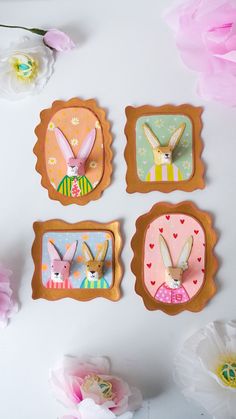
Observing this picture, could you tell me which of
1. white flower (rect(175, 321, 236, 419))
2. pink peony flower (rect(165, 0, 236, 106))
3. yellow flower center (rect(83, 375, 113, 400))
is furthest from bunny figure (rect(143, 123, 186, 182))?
yellow flower center (rect(83, 375, 113, 400))

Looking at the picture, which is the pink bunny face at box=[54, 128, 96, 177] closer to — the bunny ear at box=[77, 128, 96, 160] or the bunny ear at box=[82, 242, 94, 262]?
the bunny ear at box=[77, 128, 96, 160]

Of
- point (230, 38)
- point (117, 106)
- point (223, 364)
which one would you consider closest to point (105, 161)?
point (117, 106)

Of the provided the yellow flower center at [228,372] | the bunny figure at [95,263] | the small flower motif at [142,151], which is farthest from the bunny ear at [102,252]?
the yellow flower center at [228,372]

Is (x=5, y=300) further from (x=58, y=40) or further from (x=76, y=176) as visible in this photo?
(x=58, y=40)

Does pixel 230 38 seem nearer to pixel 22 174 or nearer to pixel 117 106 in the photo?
pixel 117 106

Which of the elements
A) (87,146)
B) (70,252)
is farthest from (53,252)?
(87,146)

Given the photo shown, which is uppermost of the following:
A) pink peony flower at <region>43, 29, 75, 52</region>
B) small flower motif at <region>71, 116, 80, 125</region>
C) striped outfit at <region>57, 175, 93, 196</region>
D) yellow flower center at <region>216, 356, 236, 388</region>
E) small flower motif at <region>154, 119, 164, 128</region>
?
pink peony flower at <region>43, 29, 75, 52</region>

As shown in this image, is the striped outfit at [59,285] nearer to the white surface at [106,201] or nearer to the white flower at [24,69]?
the white surface at [106,201]

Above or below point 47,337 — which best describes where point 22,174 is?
above
